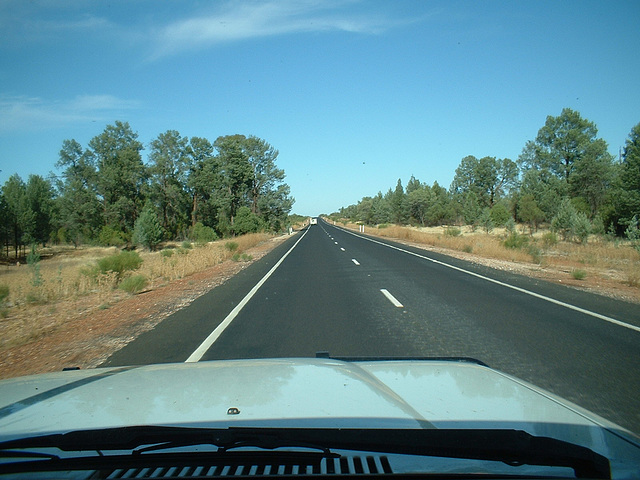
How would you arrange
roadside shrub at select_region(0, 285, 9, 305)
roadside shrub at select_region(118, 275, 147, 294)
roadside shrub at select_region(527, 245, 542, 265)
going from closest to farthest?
roadside shrub at select_region(0, 285, 9, 305) → roadside shrub at select_region(118, 275, 147, 294) → roadside shrub at select_region(527, 245, 542, 265)

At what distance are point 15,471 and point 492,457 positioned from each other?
7.25ft

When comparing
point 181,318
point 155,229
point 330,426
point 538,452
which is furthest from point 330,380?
point 155,229

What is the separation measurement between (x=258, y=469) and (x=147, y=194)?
66920 mm

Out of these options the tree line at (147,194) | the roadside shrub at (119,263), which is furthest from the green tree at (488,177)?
the roadside shrub at (119,263)

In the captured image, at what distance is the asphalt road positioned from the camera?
585 centimetres

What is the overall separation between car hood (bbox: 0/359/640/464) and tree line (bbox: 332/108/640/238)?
34.8 meters

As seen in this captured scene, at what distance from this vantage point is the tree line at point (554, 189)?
38625 millimetres

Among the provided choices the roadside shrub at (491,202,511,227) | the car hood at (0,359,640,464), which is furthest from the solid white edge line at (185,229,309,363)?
the roadside shrub at (491,202,511,227)

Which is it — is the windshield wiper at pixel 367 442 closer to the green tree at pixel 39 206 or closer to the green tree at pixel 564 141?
the green tree at pixel 39 206

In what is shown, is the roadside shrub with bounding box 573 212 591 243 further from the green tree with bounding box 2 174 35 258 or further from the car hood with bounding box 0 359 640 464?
the green tree with bounding box 2 174 35 258

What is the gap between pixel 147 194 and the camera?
64.5 m

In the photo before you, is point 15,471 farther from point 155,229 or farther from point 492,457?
point 155,229

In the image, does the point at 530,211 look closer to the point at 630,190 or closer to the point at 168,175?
the point at 630,190

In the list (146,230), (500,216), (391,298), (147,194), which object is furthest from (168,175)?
(391,298)
